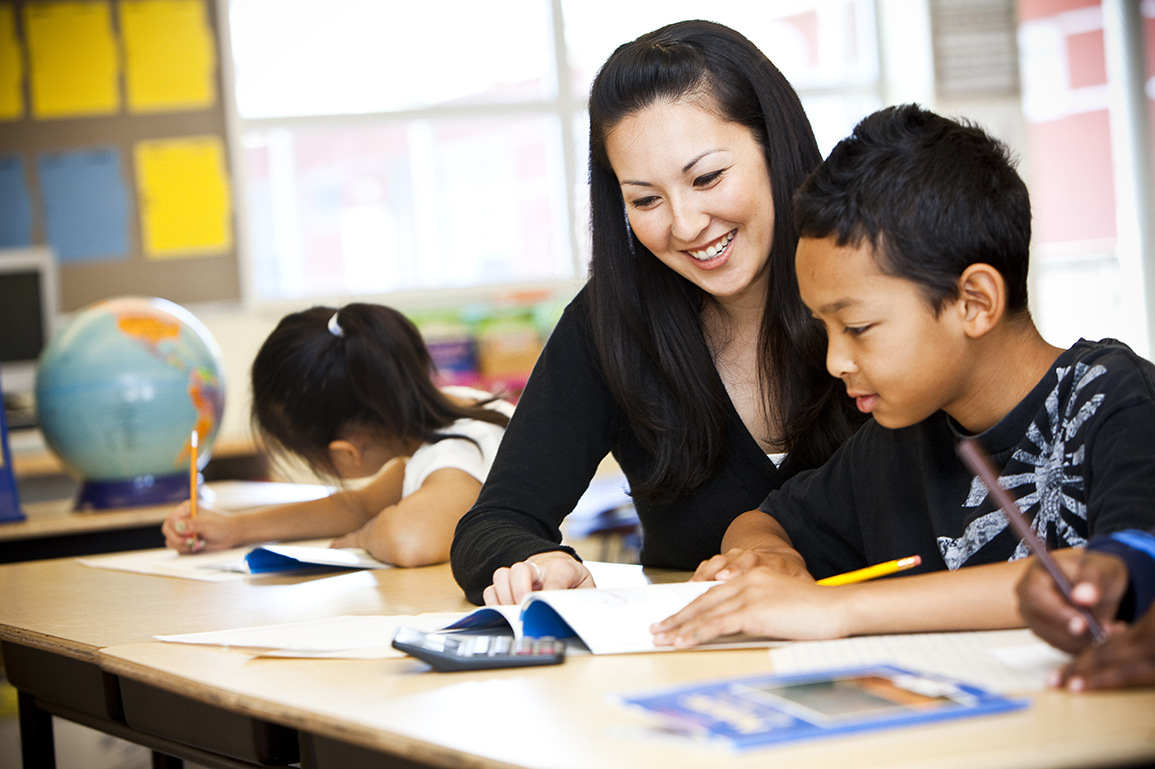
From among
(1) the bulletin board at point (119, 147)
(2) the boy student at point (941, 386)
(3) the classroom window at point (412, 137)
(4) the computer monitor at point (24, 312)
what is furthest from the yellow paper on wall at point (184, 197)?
(2) the boy student at point (941, 386)

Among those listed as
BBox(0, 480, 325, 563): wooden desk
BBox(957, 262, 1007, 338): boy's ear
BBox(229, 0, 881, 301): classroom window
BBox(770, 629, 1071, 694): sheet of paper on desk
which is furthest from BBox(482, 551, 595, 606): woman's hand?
BBox(229, 0, 881, 301): classroom window

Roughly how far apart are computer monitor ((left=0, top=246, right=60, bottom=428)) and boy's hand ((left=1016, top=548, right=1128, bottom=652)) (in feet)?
11.8

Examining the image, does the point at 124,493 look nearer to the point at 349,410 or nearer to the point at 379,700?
the point at 349,410

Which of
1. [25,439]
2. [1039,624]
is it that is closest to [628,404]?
[1039,624]

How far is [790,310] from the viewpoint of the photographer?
1.33 metres

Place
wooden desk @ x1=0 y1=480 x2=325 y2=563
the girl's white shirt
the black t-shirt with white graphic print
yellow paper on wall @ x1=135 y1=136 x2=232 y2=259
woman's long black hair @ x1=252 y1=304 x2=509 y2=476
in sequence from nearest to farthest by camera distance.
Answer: the black t-shirt with white graphic print, the girl's white shirt, woman's long black hair @ x1=252 y1=304 x2=509 y2=476, wooden desk @ x1=0 y1=480 x2=325 y2=563, yellow paper on wall @ x1=135 y1=136 x2=232 y2=259

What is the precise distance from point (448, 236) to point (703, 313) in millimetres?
3328

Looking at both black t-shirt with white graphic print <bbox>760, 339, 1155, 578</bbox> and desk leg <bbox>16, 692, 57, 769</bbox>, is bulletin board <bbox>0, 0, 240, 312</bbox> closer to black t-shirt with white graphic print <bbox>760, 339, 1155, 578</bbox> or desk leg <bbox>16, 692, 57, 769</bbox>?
desk leg <bbox>16, 692, 57, 769</bbox>

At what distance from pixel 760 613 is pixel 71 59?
4118 millimetres

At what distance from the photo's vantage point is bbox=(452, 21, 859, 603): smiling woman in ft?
4.18

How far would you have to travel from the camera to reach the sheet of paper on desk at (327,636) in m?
0.94

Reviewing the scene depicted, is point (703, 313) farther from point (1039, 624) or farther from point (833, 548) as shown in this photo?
point (1039, 624)

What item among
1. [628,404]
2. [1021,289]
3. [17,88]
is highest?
Result: [17,88]

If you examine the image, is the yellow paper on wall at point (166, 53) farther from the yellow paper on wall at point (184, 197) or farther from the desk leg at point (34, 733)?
the desk leg at point (34, 733)
